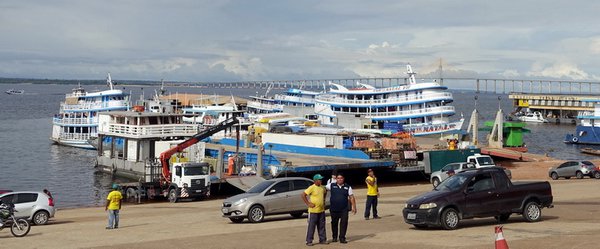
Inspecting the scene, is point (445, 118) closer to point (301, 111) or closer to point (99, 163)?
point (301, 111)

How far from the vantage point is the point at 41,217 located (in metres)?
26.5

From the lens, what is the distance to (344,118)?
261 feet

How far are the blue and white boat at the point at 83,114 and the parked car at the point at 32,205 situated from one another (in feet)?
181

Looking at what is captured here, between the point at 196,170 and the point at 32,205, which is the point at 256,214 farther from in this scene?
the point at 196,170

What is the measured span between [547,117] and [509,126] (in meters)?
86.4

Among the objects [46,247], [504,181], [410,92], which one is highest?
[410,92]

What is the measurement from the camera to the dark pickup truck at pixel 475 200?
62.3ft

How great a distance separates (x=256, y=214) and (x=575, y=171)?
28647 millimetres

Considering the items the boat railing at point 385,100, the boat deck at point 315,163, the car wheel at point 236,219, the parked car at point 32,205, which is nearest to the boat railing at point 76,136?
the boat railing at point 385,100

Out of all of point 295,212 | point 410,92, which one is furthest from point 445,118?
point 295,212

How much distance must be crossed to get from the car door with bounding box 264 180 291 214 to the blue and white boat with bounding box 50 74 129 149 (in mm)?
60016

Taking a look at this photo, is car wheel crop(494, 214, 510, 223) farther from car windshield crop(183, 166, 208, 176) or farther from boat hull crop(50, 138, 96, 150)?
boat hull crop(50, 138, 96, 150)

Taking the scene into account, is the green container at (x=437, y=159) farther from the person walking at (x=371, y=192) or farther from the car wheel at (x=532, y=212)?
the car wheel at (x=532, y=212)

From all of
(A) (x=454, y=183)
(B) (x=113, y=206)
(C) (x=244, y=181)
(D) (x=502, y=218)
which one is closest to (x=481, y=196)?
(A) (x=454, y=183)
